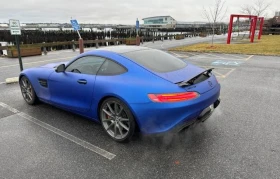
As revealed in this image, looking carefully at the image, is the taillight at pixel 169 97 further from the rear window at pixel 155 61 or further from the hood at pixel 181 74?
the rear window at pixel 155 61

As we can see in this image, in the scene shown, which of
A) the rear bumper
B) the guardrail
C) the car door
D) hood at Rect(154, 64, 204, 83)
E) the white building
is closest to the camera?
the rear bumper

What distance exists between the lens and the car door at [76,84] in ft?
12.3

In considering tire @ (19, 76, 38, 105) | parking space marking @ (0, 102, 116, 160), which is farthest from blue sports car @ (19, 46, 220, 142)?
tire @ (19, 76, 38, 105)

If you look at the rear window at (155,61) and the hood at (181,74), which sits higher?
the rear window at (155,61)

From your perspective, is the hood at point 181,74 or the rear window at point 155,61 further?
the rear window at point 155,61

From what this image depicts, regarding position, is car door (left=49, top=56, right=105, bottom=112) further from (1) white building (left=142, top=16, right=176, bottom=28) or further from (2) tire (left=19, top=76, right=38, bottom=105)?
(1) white building (left=142, top=16, right=176, bottom=28)

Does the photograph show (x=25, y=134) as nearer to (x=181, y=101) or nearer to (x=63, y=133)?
(x=63, y=133)

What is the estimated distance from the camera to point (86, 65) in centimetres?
398

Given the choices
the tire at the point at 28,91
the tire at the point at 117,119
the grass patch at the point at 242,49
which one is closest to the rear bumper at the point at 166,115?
the tire at the point at 117,119

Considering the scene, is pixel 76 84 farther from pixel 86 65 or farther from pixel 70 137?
pixel 70 137

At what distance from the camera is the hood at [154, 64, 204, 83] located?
3.22m

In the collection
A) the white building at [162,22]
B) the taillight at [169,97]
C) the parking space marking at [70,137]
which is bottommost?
the parking space marking at [70,137]

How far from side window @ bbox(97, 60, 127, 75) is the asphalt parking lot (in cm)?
106

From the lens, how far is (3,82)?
302 inches
